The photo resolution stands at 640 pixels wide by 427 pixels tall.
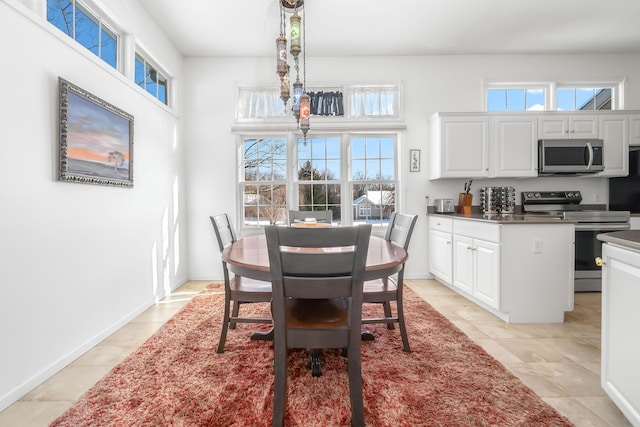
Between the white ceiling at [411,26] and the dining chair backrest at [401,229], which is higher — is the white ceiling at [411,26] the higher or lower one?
the higher one

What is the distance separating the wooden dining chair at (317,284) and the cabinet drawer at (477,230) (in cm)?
197

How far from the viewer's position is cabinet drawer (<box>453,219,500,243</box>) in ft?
9.07

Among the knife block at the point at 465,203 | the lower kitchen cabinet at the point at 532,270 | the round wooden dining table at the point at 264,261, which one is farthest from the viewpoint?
the knife block at the point at 465,203

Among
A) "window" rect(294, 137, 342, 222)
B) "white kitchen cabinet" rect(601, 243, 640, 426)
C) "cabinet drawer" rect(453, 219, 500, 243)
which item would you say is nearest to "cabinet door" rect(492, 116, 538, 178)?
"cabinet drawer" rect(453, 219, 500, 243)

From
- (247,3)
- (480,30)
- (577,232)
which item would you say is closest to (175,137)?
(247,3)

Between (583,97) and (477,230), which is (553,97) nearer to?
(583,97)

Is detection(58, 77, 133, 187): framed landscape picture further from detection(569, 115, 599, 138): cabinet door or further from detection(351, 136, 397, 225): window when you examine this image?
detection(569, 115, 599, 138): cabinet door

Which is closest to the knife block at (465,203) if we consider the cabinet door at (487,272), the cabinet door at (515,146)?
the cabinet door at (515,146)

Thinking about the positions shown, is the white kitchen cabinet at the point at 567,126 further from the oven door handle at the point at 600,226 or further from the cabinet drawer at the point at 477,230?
the cabinet drawer at the point at 477,230

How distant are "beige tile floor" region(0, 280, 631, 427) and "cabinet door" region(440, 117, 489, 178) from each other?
1554 millimetres

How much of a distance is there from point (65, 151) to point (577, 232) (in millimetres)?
4600

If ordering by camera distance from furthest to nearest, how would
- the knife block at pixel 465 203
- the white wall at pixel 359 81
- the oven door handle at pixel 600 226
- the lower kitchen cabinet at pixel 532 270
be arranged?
the white wall at pixel 359 81 < the knife block at pixel 465 203 < the oven door handle at pixel 600 226 < the lower kitchen cabinet at pixel 532 270

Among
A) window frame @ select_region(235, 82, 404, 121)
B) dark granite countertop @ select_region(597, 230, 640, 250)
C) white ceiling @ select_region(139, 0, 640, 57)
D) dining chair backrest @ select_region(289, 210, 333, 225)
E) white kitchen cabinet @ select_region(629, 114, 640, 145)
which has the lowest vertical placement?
dark granite countertop @ select_region(597, 230, 640, 250)

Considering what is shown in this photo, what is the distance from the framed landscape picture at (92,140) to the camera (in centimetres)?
198
